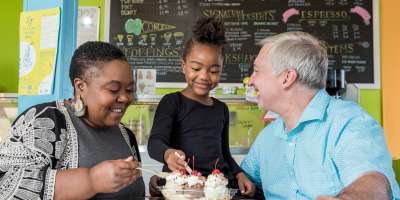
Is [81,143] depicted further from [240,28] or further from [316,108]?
[240,28]

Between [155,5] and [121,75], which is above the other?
[155,5]

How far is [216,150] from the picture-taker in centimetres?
255

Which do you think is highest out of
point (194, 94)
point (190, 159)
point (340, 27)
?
point (340, 27)

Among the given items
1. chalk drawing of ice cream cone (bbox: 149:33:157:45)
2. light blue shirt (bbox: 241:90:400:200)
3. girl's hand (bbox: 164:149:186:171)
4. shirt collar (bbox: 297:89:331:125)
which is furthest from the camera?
chalk drawing of ice cream cone (bbox: 149:33:157:45)

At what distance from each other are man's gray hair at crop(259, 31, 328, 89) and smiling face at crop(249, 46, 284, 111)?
0.03 m

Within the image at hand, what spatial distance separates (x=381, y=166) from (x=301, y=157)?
36 cm

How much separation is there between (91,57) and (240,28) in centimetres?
387

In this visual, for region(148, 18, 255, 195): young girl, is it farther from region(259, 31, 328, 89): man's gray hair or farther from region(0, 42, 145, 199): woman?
region(259, 31, 328, 89): man's gray hair

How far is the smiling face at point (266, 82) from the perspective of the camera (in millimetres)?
1792

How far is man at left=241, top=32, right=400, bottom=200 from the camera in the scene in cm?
146

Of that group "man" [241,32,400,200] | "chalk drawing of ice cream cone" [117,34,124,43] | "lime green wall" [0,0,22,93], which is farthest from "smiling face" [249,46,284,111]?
"lime green wall" [0,0,22,93]

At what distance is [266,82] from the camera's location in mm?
1820

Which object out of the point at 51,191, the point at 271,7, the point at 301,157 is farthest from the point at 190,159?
the point at 271,7

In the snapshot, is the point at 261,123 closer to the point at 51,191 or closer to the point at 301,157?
the point at 301,157
